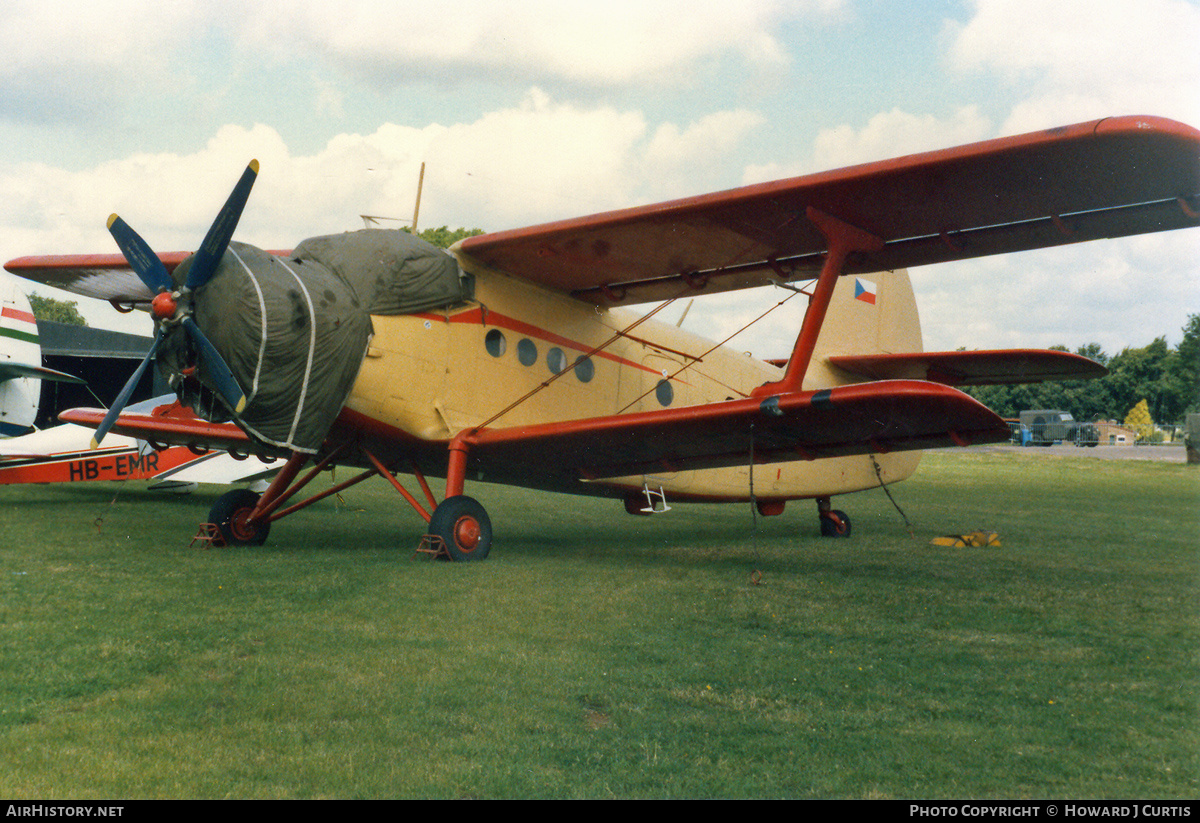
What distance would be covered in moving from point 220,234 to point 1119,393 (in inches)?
3462

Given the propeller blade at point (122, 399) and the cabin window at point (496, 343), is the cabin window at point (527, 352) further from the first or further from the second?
the propeller blade at point (122, 399)

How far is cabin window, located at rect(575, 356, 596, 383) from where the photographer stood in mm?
8925

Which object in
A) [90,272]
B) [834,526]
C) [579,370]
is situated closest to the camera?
[579,370]

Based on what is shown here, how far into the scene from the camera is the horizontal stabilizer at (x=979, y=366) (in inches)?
314

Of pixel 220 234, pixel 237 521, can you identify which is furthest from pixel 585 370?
pixel 220 234

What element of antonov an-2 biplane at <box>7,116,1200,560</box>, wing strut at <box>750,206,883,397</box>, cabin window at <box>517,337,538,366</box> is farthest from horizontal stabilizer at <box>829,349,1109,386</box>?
cabin window at <box>517,337,538,366</box>

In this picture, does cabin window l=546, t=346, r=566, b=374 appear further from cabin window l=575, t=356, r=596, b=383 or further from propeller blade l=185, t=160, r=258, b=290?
propeller blade l=185, t=160, r=258, b=290

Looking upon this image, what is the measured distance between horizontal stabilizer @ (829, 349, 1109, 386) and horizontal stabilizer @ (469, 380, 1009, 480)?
1.66 m

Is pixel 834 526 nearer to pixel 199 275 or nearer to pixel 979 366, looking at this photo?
pixel 979 366

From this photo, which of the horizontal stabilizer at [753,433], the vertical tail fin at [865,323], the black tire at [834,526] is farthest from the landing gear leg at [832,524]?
the horizontal stabilizer at [753,433]

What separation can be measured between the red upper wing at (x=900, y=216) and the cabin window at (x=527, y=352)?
65cm

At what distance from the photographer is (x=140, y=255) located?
20.3ft

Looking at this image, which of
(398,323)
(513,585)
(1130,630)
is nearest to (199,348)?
(398,323)
